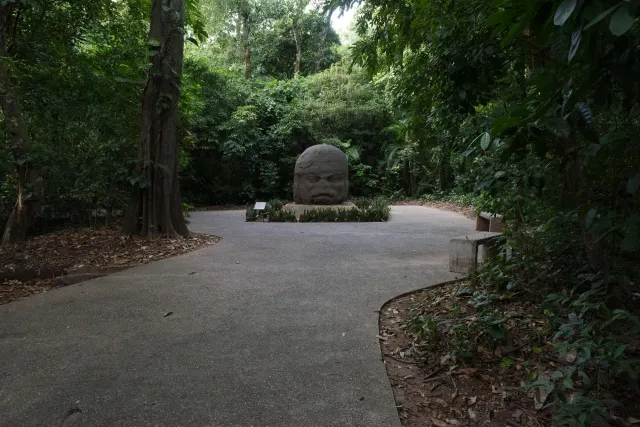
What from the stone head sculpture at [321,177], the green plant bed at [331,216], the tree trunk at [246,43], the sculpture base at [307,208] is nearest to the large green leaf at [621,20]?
Answer: the green plant bed at [331,216]

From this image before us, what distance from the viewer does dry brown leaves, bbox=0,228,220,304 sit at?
5.13m

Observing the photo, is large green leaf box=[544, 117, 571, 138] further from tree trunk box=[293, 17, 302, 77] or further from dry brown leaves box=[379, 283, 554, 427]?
tree trunk box=[293, 17, 302, 77]

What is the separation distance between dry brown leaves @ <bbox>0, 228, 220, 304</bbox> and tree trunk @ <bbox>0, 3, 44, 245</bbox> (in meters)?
0.33

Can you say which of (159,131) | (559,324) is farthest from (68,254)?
(559,324)

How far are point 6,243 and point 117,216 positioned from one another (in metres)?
2.25

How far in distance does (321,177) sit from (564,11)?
1250cm

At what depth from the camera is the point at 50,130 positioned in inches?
297

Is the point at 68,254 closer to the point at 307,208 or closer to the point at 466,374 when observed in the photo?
the point at 466,374

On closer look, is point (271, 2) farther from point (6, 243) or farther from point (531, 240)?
point (531, 240)

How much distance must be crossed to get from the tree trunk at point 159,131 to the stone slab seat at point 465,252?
459 centimetres

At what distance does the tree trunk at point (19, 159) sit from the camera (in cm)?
650

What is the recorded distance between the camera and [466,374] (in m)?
2.73

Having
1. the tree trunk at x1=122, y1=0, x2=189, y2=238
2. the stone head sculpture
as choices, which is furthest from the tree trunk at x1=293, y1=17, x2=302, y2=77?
the tree trunk at x1=122, y1=0, x2=189, y2=238

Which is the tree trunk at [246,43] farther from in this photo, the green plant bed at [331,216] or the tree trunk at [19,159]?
the tree trunk at [19,159]
